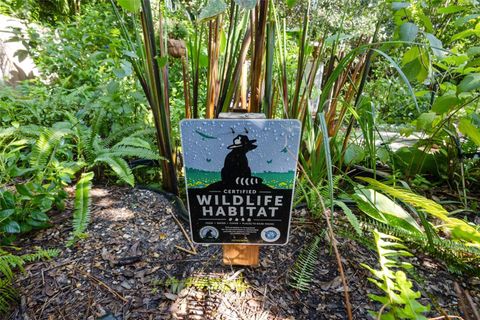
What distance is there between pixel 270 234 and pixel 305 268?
0.59ft

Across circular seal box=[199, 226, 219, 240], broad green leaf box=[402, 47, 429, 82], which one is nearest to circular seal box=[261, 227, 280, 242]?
circular seal box=[199, 226, 219, 240]

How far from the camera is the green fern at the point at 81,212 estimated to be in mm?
840

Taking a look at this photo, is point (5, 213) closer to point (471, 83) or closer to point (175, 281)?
point (175, 281)

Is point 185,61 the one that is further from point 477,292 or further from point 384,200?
point 477,292

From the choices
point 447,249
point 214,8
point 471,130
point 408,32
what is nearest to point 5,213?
point 214,8

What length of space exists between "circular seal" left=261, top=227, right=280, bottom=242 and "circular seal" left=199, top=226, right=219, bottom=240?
130 mm

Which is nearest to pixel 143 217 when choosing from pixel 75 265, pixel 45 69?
pixel 75 265

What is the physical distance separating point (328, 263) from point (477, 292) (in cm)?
43

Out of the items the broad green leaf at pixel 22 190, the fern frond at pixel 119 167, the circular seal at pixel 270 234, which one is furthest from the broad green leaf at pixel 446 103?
the broad green leaf at pixel 22 190

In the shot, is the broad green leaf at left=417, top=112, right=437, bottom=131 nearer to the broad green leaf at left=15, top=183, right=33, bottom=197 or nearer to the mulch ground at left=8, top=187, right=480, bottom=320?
the mulch ground at left=8, top=187, right=480, bottom=320

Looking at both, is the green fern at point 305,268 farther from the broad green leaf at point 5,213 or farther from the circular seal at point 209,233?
the broad green leaf at point 5,213

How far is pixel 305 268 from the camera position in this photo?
30.9 inches

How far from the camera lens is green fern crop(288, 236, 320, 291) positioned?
0.76 meters

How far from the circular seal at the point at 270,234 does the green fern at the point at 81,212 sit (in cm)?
59
